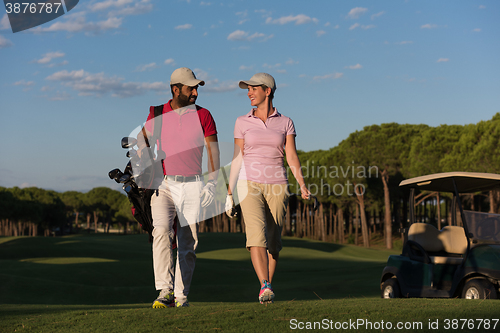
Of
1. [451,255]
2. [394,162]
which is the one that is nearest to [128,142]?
[451,255]

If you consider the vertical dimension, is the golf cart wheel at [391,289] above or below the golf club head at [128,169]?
below

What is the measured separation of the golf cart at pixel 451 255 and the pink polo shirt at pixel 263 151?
11.8 feet

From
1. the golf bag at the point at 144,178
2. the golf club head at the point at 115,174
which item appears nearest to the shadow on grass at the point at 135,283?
the golf bag at the point at 144,178

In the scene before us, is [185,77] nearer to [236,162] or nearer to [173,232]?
[236,162]

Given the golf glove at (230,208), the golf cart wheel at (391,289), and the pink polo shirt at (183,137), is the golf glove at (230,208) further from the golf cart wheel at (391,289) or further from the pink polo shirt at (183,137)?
the golf cart wheel at (391,289)

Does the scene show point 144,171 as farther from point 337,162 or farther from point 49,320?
point 337,162

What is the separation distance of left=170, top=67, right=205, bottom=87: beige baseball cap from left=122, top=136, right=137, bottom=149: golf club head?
889 millimetres

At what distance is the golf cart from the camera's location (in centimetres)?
772

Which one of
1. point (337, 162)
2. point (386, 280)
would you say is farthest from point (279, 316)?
point (337, 162)

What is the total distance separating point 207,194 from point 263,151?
2.89ft

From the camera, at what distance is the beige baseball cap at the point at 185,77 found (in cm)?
634

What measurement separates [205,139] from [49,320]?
273cm

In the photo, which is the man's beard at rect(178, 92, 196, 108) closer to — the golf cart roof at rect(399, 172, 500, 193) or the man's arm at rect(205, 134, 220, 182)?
the man's arm at rect(205, 134, 220, 182)

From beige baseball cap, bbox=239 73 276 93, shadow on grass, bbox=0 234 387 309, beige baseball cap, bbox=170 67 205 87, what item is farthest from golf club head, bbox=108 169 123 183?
shadow on grass, bbox=0 234 387 309
